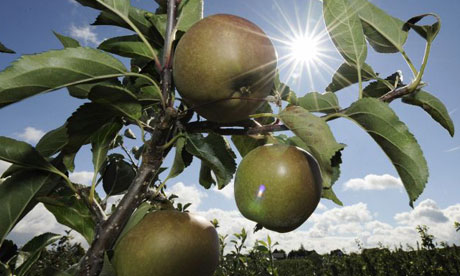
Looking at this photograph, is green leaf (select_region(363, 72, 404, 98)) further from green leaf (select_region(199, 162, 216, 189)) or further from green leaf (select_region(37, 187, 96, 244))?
green leaf (select_region(37, 187, 96, 244))

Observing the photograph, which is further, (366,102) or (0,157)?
(0,157)

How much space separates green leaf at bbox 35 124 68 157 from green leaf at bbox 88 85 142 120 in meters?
0.36

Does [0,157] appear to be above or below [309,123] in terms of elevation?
below

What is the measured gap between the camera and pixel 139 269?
1104 millimetres

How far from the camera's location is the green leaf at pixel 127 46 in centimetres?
132

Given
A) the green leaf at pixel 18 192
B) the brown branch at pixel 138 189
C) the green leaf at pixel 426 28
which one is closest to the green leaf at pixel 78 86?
the brown branch at pixel 138 189

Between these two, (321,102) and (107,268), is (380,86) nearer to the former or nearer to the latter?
(321,102)

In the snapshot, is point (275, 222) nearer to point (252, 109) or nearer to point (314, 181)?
point (314, 181)

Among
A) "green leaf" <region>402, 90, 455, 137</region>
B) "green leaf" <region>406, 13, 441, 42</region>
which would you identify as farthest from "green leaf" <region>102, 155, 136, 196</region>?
"green leaf" <region>406, 13, 441, 42</region>

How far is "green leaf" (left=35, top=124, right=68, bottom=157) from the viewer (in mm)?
1311

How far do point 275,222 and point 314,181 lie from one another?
0.20 meters

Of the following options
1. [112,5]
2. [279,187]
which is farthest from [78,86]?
[279,187]

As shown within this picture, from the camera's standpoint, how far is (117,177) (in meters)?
1.72

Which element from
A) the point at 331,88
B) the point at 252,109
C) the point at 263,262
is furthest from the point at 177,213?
the point at 263,262
